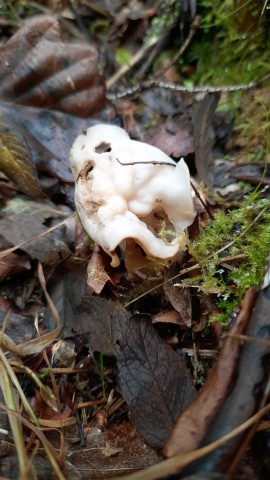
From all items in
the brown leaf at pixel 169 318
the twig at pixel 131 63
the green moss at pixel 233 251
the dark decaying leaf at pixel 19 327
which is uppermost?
the twig at pixel 131 63

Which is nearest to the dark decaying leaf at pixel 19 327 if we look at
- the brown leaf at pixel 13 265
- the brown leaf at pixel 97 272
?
the brown leaf at pixel 13 265

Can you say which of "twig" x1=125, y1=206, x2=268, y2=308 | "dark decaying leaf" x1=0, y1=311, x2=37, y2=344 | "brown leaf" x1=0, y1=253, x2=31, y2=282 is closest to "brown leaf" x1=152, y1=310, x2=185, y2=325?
"twig" x1=125, y1=206, x2=268, y2=308

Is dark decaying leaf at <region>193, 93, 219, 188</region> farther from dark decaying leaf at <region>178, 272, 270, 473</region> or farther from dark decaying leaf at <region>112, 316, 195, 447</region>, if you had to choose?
dark decaying leaf at <region>178, 272, 270, 473</region>

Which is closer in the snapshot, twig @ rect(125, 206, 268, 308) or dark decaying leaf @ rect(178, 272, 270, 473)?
dark decaying leaf @ rect(178, 272, 270, 473)

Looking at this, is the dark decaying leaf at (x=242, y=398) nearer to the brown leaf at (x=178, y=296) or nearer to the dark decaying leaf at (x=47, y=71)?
the brown leaf at (x=178, y=296)

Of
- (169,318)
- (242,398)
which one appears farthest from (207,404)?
(169,318)
